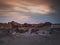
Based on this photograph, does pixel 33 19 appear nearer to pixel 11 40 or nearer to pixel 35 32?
pixel 35 32

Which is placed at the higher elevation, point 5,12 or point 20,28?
point 5,12

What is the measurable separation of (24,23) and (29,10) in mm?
179

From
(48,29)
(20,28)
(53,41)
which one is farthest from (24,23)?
(53,41)

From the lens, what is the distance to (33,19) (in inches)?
51.6

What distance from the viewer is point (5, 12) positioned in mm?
1306

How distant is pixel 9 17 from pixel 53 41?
613 millimetres

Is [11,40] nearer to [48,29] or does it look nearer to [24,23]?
[24,23]

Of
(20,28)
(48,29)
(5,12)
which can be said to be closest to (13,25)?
(20,28)

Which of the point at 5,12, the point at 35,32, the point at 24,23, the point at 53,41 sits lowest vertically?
the point at 53,41

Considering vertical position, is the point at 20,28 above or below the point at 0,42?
above

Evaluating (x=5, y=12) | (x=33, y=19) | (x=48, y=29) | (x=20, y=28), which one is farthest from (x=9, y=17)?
(x=48, y=29)

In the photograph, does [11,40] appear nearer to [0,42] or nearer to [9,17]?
[0,42]

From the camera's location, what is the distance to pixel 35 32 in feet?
4.20

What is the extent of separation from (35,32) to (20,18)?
0.26m
